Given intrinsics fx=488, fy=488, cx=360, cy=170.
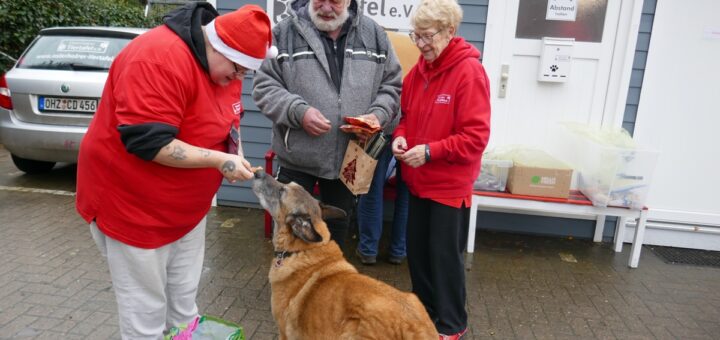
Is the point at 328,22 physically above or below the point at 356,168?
above

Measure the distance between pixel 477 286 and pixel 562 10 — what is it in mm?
2891

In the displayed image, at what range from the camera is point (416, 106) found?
3.14 m

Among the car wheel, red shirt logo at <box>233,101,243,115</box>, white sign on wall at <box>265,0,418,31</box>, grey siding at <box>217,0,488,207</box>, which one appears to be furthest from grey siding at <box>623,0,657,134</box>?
the car wheel

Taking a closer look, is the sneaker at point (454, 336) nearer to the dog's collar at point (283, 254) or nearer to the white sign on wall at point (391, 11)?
the dog's collar at point (283, 254)

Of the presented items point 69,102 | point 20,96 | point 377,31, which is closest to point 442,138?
point 377,31

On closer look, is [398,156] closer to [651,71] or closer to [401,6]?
[401,6]

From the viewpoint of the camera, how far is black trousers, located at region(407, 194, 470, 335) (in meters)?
3.07

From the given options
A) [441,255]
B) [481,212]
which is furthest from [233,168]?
[481,212]

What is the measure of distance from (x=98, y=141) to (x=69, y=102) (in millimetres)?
4652

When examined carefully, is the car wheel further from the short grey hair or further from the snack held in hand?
the short grey hair

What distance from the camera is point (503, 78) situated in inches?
201

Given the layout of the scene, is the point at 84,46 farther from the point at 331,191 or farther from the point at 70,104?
the point at 331,191

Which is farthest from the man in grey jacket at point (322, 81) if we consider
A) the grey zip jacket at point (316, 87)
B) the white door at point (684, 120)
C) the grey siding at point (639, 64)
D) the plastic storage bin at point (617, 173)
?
the white door at point (684, 120)

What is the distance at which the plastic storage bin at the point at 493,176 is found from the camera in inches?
188
